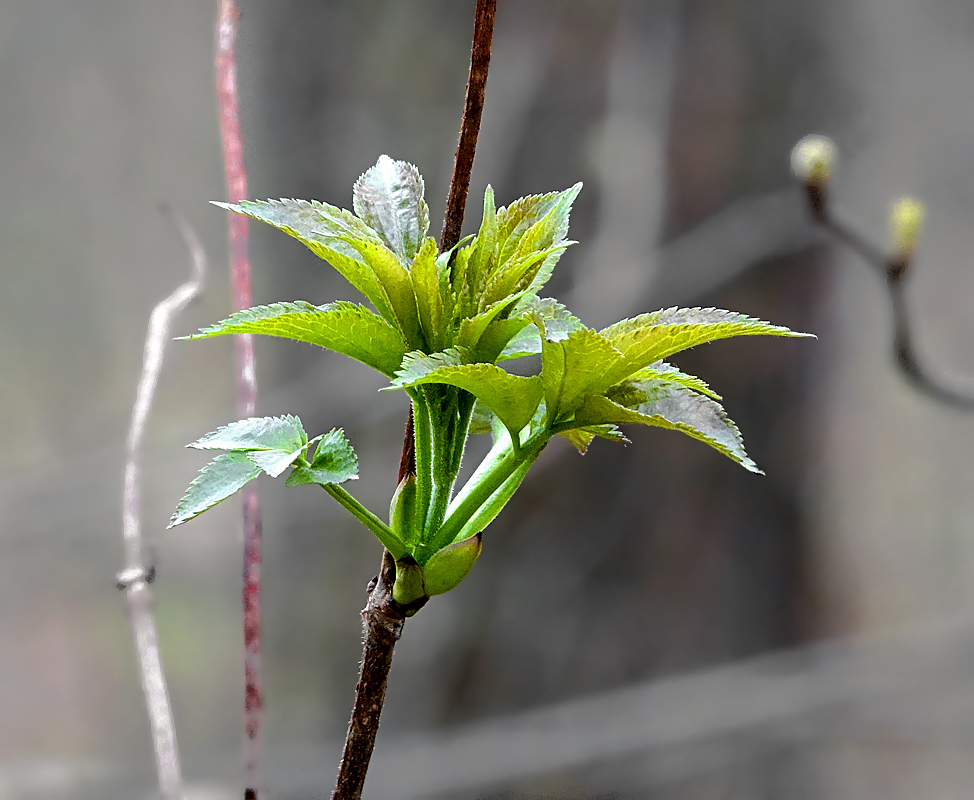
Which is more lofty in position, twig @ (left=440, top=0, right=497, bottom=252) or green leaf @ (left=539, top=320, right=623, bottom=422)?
twig @ (left=440, top=0, right=497, bottom=252)

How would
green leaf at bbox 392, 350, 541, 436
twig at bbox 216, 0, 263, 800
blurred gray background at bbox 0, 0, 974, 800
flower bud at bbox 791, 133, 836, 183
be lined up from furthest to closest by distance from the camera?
blurred gray background at bbox 0, 0, 974, 800 → flower bud at bbox 791, 133, 836, 183 → twig at bbox 216, 0, 263, 800 → green leaf at bbox 392, 350, 541, 436

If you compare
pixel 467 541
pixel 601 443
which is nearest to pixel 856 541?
pixel 601 443

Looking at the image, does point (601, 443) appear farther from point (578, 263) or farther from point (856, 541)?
point (856, 541)

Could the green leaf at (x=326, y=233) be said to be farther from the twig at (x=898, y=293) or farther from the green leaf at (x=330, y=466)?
the twig at (x=898, y=293)

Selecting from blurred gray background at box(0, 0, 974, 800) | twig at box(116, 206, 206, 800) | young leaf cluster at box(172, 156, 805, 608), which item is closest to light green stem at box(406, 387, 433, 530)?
young leaf cluster at box(172, 156, 805, 608)

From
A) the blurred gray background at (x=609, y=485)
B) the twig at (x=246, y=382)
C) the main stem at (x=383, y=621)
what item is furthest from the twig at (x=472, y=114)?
the blurred gray background at (x=609, y=485)

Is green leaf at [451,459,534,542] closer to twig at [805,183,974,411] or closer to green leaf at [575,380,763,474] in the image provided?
green leaf at [575,380,763,474]
